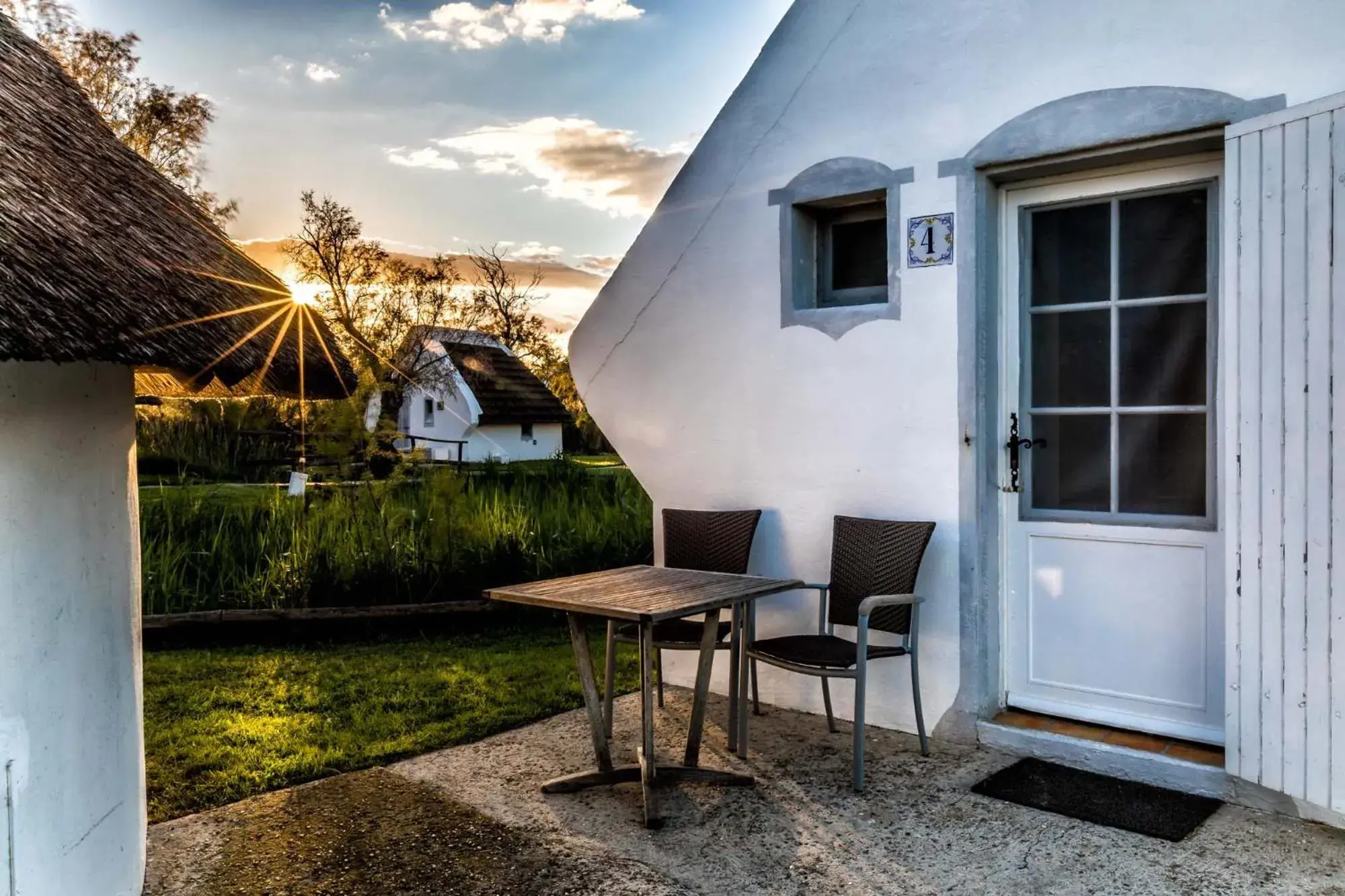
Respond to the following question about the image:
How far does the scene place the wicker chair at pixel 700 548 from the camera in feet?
14.4

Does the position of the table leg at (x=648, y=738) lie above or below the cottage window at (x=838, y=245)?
below

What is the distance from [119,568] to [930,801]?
9.29 feet

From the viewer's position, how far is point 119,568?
273 cm

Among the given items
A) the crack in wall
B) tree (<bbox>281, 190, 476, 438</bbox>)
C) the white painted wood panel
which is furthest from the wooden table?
tree (<bbox>281, 190, 476, 438</bbox>)

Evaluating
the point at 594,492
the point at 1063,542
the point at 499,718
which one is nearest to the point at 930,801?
the point at 1063,542

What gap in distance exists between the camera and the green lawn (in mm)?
3979

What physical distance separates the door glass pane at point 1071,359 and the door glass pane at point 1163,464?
0.62 feet

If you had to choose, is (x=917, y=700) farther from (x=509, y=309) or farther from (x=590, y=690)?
(x=509, y=309)

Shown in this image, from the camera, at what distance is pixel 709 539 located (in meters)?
4.81

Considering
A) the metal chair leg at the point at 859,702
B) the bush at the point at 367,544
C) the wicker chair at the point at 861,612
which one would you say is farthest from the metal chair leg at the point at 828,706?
the bush at the point at 367,544

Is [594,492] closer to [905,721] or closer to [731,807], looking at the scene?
[905,721]

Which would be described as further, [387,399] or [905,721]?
[387,399]

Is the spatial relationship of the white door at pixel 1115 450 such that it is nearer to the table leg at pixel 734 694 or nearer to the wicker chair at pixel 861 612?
the wicker chair at pixel 861 612

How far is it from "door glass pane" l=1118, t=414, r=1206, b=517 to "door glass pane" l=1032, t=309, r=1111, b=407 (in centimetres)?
19
